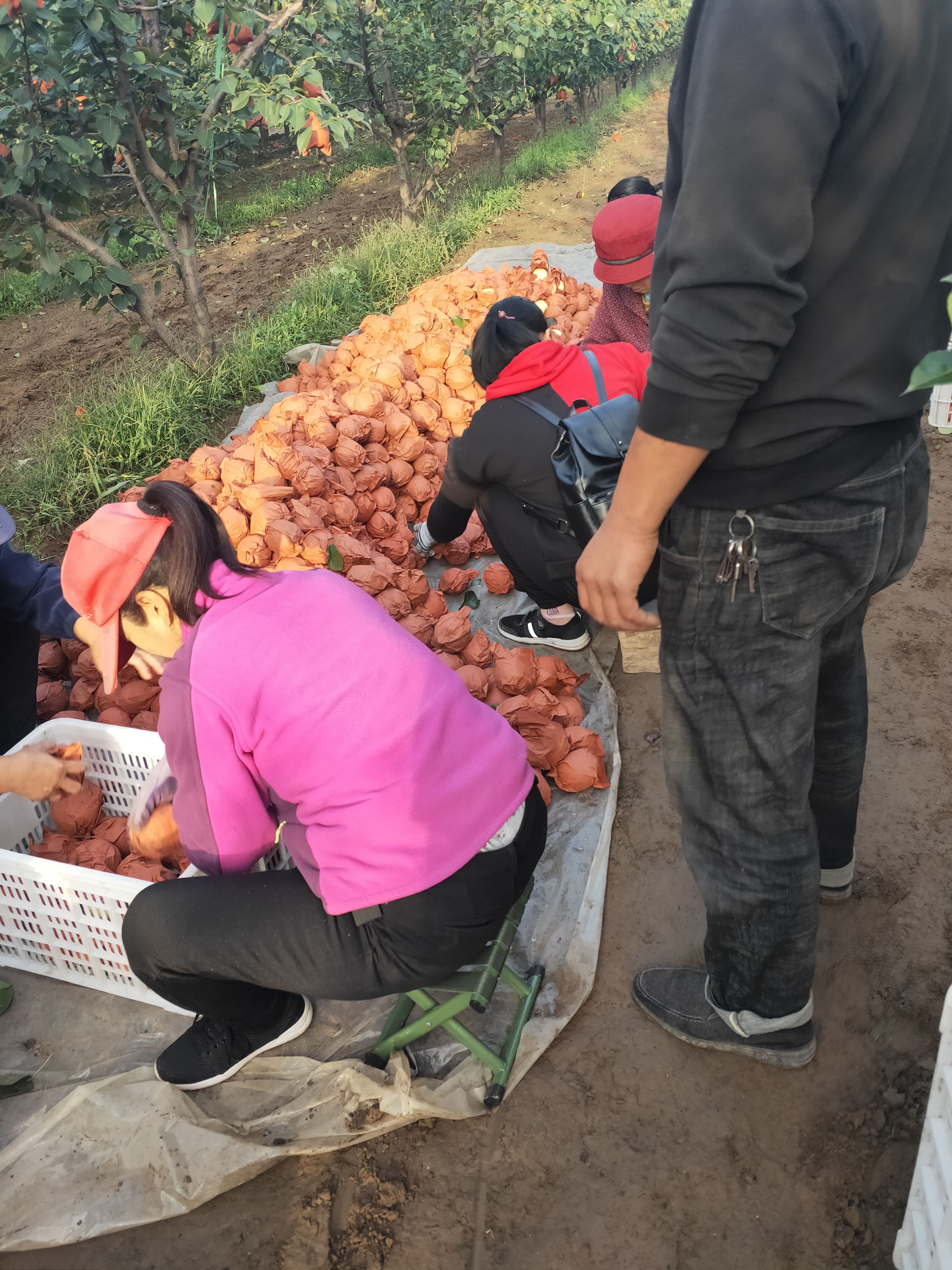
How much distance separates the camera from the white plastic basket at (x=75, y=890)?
6.15 ft

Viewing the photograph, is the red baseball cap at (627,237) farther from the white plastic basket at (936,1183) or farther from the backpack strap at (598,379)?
the white plastic basket at (936,1183)

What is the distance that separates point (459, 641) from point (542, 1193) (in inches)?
57.9

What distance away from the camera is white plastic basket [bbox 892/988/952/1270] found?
3.74ft

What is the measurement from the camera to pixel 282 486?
118 inches

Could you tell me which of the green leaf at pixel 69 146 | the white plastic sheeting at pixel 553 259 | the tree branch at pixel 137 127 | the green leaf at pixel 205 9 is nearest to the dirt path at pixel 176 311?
the tree branch at pixel 137 127

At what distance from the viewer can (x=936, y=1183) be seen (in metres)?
1.20

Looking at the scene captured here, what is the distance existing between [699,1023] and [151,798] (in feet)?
3.89

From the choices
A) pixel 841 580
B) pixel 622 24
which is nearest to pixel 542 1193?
pixel 841 580

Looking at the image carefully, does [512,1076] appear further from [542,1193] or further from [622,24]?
[622,24]

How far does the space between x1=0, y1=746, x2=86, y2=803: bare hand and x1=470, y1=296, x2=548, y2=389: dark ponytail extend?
149cm

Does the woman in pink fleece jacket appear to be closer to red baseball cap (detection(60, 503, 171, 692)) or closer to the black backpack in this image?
red baseball cap (detection(60, 503, 171, 692))

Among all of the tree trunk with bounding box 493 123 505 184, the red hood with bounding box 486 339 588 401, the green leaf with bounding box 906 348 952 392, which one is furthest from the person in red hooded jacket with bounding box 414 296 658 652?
the tree trunk with bounding box 493 123 505 184

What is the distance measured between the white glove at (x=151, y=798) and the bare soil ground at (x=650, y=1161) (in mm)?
719

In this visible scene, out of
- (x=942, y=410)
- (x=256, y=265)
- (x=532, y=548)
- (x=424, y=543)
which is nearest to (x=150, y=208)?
(x=424, y=543)
